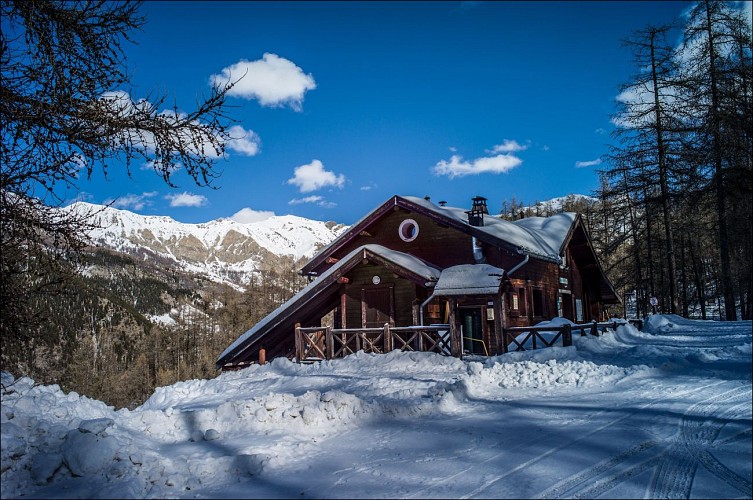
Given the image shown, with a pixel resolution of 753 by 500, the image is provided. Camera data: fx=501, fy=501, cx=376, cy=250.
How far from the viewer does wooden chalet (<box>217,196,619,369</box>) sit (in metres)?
17.6

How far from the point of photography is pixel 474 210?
2388 centimetres

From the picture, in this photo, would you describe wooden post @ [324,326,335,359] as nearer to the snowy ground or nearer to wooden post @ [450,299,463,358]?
wooden post @ [450,299,463,358]

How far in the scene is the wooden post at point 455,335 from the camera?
1600cm

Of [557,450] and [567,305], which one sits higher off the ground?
[567,305]

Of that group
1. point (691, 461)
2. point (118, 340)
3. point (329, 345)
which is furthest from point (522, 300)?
point (118, 340)

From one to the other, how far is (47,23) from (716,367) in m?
13.5

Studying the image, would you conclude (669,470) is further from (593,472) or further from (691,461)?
(593,472)

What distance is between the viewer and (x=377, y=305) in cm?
2095

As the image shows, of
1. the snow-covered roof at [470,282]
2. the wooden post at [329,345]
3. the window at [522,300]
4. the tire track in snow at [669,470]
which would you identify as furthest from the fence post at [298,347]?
the tire track in snow at [669,470]

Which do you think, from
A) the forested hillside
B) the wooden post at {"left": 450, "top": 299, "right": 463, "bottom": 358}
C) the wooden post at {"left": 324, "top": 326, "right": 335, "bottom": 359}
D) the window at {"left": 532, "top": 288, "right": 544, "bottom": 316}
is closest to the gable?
the window at {"left": 532, "top": 288, "right": 544, "bottom": 316}

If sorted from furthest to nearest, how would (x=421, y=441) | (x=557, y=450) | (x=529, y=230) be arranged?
(x=529, y=230)
(x=421, y=441)
(x=557, y=450)

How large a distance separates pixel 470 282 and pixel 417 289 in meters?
3.48

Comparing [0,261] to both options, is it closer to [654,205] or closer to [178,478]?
[178,478]

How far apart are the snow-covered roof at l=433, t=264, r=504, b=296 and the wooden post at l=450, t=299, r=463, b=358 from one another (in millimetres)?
539
